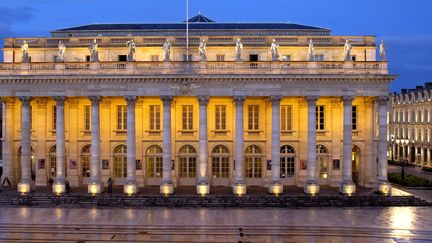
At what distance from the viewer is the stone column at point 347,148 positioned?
143 feet

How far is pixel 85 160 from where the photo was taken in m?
48.0

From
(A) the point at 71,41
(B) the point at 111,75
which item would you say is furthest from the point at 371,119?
(A) the point at 71,41

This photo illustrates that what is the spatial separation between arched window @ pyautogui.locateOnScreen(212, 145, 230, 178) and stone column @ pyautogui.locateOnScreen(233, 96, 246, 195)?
3.78m

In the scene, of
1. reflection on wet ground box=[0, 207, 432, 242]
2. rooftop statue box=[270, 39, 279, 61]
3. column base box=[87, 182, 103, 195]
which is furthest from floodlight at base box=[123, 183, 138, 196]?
rooftop statue box=[270, 39, 279, 61]

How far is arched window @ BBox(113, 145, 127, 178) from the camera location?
4759cm

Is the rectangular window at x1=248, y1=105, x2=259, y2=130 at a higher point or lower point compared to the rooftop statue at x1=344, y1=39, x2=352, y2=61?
lower

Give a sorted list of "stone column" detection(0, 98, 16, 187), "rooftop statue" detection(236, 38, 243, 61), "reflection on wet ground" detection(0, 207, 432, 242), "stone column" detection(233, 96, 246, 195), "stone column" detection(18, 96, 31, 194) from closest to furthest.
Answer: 1. "reflection on wet ground" detection(0, 207, 432, 242)
2. "rooftop statue" detection(236, 38, 243, 61)
3. "stone column" detection(233, 96, 246, 195)
4. "stone column" detection(18, 96, 31, 194)
5. "stone column" detection(0, 98, 16, 187)

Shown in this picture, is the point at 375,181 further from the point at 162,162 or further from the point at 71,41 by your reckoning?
the point at 71,41

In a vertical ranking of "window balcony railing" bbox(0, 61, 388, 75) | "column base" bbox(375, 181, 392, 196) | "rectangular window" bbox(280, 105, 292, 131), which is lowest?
"column base" bbox(375, 181, 392, 196)

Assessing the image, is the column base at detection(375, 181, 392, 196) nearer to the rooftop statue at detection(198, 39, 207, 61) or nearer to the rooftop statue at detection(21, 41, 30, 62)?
the rooftop statue at detection(198, 39, 207, 61)

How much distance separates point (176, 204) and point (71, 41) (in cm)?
1917

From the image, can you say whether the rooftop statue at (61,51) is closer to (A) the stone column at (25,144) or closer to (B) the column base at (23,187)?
(A) the stone column at (25,144)

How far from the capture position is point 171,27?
5200 cm

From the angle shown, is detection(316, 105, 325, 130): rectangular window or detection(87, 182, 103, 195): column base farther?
detection(316, 105, 325, 130): rectangular window
